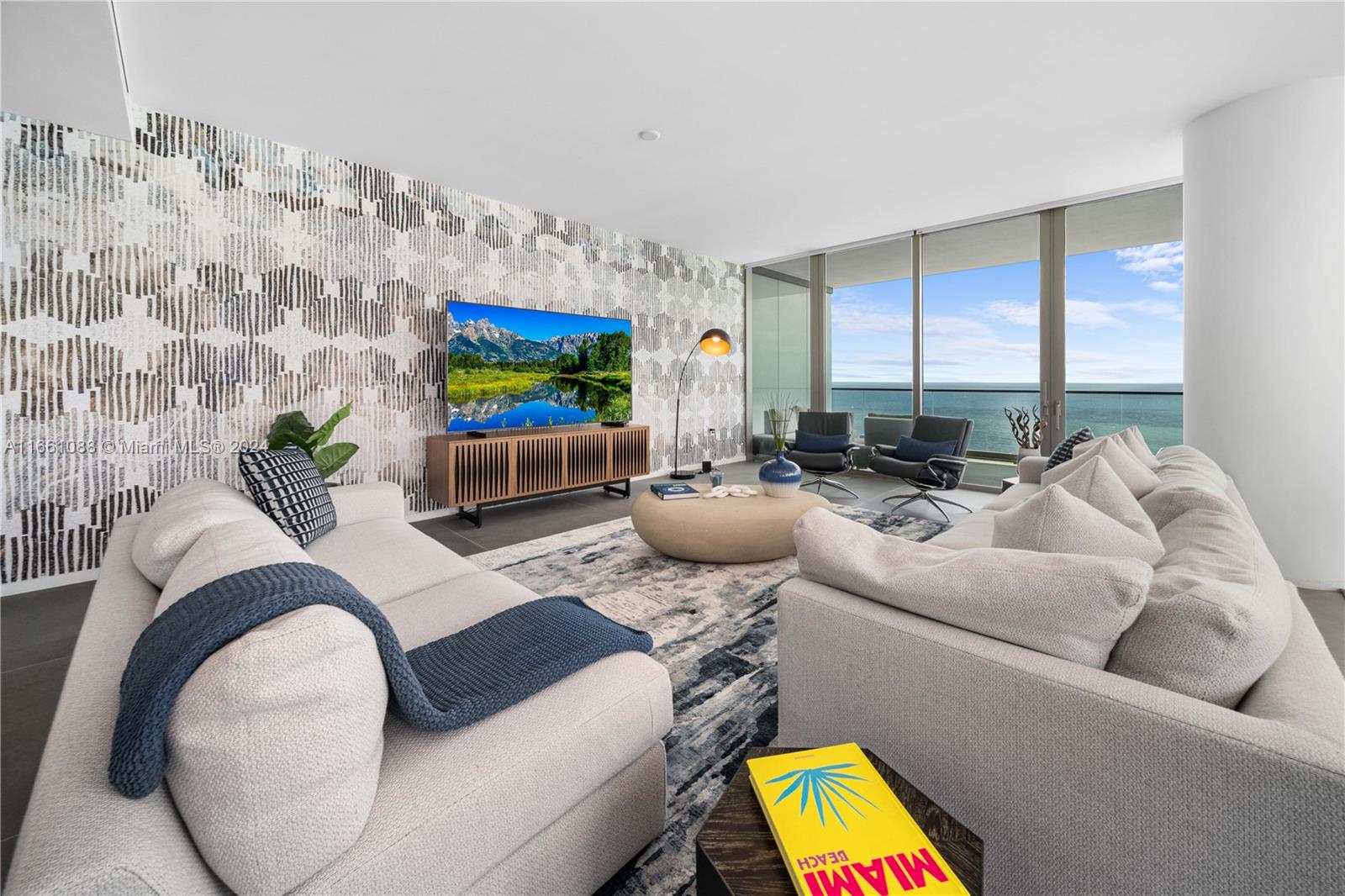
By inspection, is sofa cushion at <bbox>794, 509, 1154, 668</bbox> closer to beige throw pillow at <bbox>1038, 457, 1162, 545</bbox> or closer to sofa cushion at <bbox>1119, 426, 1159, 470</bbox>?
beige throw pillow at <bbox>1038, 457, 1162, 545</bbox>

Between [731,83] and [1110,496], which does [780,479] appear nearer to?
[1110,496]

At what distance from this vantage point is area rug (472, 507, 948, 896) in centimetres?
140

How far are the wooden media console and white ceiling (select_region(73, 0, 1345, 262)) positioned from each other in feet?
6.78

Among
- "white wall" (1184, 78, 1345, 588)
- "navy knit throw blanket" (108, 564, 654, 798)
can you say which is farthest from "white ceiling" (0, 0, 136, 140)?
"white wall" (1184, 78, 1345, 588)

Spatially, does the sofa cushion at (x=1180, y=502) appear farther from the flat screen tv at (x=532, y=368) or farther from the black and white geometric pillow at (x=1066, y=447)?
the flat screen tv at (x=532, y=368)

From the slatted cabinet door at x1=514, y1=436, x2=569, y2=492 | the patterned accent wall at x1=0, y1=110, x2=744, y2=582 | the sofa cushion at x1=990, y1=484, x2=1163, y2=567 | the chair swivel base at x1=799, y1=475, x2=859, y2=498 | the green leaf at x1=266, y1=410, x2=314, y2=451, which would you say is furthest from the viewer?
the chair swivel base at x1=799, y1=475, x2=859, y2=498

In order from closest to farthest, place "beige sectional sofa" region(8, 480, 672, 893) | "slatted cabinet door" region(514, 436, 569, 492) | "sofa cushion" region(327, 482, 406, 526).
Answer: "beige sectional sofa" region(8, 480, 672, 893) → "sofa cushion" region(327, 482, 406, 526) → "slatted cabinet door" region(514, 436, 569, 492)

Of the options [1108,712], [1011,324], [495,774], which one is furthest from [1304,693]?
[1011,324]

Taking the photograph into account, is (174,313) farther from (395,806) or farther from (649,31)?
(395,806)

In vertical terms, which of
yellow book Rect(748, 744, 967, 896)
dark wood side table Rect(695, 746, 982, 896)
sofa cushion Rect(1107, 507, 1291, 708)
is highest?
sofa cushion Rect(1107, 507, 1291, 708)

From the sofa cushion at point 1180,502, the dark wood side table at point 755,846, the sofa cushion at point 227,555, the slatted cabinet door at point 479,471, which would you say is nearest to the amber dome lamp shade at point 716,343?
the slatted cabinet door at point 479,471

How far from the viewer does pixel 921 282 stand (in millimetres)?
5832

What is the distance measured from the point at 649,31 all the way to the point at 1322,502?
14.3 ft

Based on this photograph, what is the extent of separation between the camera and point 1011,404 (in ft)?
18.0
